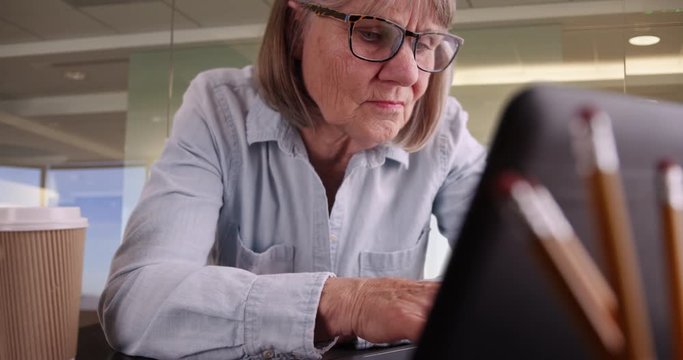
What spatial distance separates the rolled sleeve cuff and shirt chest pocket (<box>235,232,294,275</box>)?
1.08ft

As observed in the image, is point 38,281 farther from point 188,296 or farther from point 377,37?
point 377,37

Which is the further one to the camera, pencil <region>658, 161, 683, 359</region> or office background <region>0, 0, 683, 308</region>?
A: office background <region>0, 0, 683, 308</region>

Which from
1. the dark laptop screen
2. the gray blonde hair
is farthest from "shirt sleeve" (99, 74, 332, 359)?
the dark laptop screen

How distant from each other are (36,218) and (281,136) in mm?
453

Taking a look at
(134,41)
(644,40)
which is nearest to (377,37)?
(644,40)

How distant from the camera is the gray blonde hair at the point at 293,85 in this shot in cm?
98

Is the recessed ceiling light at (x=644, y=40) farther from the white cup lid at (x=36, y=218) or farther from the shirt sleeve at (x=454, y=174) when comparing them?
the white cup lid at (x=36, y=218)

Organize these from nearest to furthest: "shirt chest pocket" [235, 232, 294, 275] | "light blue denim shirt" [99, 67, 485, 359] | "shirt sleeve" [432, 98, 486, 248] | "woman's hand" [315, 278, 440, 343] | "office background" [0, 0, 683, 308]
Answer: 1. "woman's hand" [315, 278, 440, 343]
2. "light blue denim shirt" [99, 67, 485, 359]
3. "shirt chest pocket" [235, 232, 294, 275]
4. "shirt sleeve" [432, 98, 486, 248]
5. "office background" [0, 0, 683, 308]

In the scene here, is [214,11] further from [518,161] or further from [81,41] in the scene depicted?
[518,161]

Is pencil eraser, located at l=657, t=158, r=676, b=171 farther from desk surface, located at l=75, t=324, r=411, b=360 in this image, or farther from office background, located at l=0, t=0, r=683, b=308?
office background, located at l=0, t=0, r=683, b=308

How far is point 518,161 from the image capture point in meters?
0.20

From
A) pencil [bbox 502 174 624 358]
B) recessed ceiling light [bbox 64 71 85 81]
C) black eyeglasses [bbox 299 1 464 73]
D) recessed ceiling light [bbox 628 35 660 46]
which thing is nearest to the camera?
pencil [bbox 502 174 624 358]

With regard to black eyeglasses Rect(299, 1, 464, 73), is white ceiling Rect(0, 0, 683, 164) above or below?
above

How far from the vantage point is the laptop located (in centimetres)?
20
